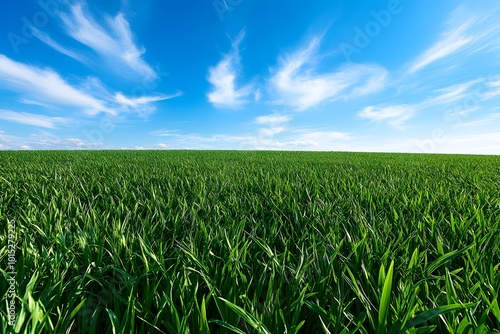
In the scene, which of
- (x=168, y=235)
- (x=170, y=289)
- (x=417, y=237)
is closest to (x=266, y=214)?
(x=168, y=235)

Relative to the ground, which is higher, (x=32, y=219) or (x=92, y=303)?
(x=32, y=219)

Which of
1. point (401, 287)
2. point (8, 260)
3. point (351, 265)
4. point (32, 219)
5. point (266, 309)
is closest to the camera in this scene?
point (266, 309)

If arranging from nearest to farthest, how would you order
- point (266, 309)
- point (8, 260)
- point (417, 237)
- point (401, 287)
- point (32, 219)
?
point (266, 309) < point (401, 287) < point (8, 260) < point (417, 237) < point (32, 219)

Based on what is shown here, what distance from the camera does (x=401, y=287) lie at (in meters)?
0.92

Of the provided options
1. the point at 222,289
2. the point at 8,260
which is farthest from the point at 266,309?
the point at 8,260

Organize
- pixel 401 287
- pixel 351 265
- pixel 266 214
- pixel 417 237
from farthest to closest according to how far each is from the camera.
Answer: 1. pixel 266 214
2. pixel 417 237
3. pixel 351 265
4. pixel 401 287

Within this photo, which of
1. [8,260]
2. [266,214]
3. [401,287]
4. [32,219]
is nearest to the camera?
[401,287]

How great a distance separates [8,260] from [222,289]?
3.38ft

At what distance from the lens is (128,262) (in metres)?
1.11

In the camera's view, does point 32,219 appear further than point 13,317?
Yes

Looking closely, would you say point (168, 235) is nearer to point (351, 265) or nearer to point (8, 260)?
point (8, 260)

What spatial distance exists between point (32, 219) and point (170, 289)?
4.28 ft

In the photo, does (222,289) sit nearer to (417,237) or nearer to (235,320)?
(235,320)

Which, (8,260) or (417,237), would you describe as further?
(417,237)
